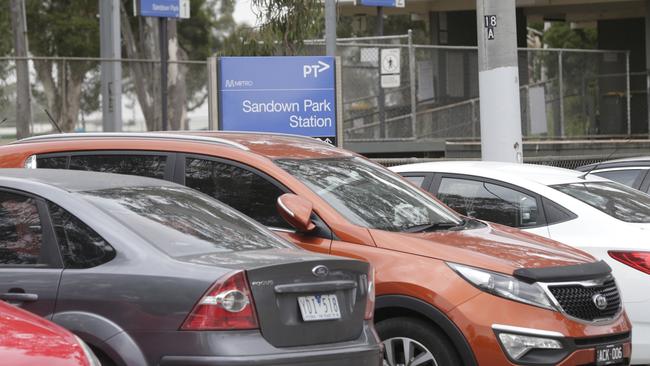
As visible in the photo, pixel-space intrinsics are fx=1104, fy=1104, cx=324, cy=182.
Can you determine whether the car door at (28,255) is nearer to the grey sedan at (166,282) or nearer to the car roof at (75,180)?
the grey sedan at (166,282)

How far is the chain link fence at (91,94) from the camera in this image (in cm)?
2034

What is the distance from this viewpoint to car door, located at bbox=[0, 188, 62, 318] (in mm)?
5496

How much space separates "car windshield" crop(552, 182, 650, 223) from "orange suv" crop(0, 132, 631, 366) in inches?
47.7

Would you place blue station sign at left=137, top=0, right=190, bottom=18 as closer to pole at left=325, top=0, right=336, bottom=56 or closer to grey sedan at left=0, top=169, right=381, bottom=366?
pole at left=325, top=0, right=336, bottom=56

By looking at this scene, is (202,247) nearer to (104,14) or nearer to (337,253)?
(337,253)

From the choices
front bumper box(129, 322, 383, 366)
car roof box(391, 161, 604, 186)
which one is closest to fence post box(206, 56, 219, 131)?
car roof box(391, 161, 604, 186)

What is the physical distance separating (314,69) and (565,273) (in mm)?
7550

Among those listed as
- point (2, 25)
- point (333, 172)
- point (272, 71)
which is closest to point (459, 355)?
point (333, 172)

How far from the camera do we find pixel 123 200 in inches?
231

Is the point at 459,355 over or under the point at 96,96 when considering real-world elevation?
under

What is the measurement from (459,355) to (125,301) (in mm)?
2205

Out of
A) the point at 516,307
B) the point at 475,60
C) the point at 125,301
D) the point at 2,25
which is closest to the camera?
the point at 125,301

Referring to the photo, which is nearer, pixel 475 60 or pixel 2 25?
pixel 475 60

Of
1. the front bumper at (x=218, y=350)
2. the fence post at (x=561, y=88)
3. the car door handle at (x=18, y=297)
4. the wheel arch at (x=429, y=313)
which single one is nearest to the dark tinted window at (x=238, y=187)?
the wheel arch at (x=429, y=313)
